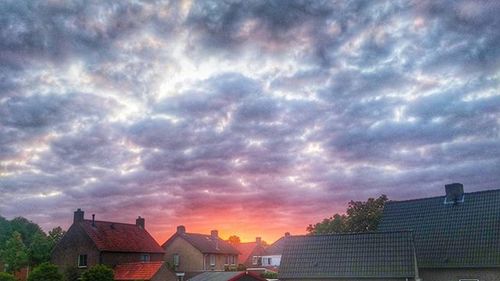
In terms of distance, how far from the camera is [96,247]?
63688 millimetres

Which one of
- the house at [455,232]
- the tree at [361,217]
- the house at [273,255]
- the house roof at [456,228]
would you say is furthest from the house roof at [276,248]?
the house roof at [456,228]

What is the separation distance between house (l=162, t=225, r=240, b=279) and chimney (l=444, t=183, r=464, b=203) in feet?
139

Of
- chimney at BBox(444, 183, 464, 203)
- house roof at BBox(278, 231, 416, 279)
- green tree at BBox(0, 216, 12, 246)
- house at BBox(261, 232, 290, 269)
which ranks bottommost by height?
house at BBox(261, 232, 290, 269)

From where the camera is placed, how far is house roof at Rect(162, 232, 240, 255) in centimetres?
8350

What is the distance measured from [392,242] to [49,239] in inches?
2013

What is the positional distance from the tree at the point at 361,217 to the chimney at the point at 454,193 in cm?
1800

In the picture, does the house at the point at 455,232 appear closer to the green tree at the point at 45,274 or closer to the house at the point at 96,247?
the house at the point at 96,247

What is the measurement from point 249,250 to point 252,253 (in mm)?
4251

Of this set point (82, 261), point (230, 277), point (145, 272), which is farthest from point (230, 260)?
point (230, 277)

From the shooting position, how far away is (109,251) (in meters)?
64.6

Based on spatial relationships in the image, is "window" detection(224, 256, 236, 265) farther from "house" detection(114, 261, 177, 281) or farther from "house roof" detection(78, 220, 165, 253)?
"house" detection(114, 261, 177, 281)

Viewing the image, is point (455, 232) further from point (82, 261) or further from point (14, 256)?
point (14, 256)

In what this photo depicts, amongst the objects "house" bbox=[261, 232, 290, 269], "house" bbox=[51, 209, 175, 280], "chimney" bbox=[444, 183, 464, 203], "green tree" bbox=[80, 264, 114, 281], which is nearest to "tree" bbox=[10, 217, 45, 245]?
"house" bbox=[51, 209, 175, 280]

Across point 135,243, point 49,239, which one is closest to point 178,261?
point 135,243
